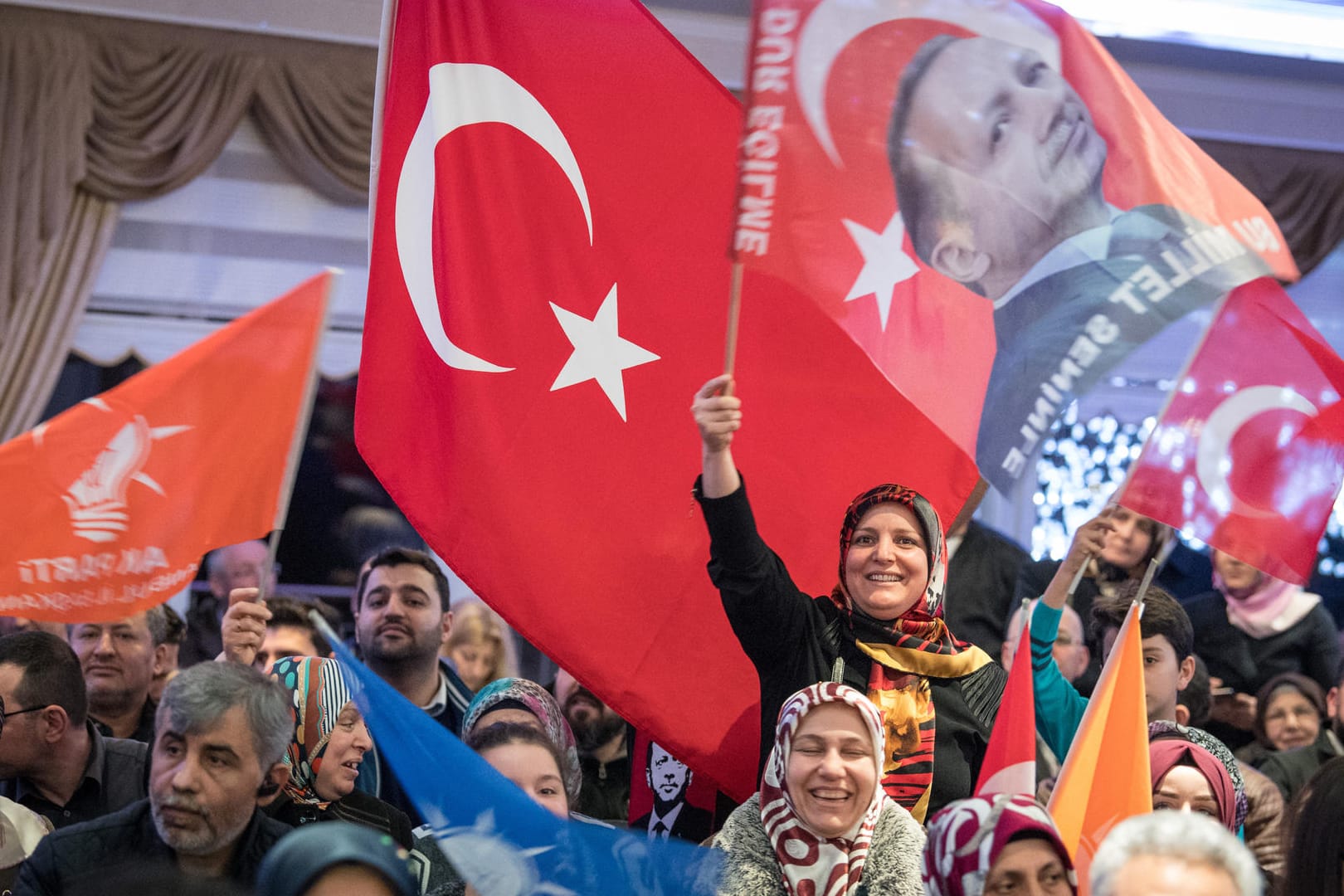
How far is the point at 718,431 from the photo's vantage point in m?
2.74

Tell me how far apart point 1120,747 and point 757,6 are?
1.49 meters

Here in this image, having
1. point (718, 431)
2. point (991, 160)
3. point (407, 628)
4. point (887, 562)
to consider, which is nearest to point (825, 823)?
point (887, 562)

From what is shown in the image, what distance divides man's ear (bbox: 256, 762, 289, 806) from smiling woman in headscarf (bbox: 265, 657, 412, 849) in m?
0.06

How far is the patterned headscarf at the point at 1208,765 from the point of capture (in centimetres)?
294

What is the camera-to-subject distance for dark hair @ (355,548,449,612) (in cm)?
378

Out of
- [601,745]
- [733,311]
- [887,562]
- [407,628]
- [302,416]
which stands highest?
[733,311]

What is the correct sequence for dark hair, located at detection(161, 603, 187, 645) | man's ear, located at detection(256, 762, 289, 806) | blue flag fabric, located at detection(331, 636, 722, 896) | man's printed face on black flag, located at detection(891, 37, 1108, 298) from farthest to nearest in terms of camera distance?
dark hair, located at detection(161, 603, 187, 645), man's ear, located at detection(256, 762, 289, 806), man's printed face on black flag, located at detection(891, 37, 1108, 298), blue flag fabric, located at detection(331, 636, 722, 896)

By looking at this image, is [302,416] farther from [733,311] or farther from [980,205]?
[980,205]

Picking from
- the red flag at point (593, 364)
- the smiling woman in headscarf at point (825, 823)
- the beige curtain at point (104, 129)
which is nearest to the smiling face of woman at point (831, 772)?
the smiling woman in headscarf at point (825, 823)

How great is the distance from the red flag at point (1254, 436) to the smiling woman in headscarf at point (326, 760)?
1622mm

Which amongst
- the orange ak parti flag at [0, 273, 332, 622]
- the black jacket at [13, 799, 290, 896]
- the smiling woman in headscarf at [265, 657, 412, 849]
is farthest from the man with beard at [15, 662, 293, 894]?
the orange ak parti flag at [0, 273, 332, 622]

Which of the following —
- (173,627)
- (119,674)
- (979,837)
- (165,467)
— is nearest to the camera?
(979,837)

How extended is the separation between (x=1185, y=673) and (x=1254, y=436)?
2.89 feet

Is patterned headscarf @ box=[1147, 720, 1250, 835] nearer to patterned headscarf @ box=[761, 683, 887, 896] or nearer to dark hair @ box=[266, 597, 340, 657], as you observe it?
patterned headscarf @ box=[761, 683, 887, 896]
